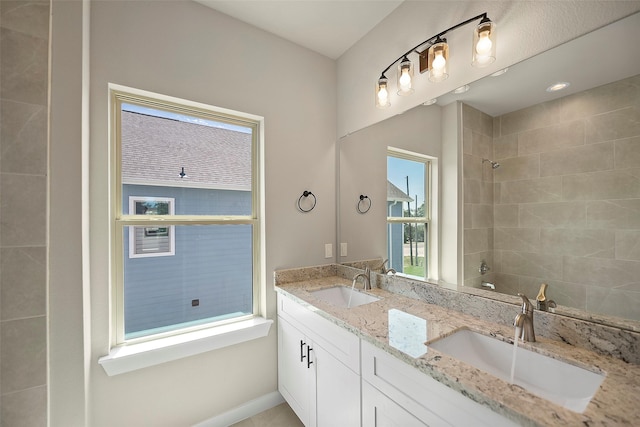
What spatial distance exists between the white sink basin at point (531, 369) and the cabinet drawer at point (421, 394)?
0.53 feet

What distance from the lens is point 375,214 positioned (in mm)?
2037

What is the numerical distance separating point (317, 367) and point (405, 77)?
1.80 metres

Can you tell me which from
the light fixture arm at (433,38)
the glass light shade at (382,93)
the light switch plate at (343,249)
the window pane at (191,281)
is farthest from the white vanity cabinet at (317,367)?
the light fixture arm at (433,38)

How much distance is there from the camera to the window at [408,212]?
163 centimetres

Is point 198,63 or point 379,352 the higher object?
point 198,63

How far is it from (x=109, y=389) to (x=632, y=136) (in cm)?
260

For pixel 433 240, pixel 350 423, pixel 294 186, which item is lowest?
pixel 350 423

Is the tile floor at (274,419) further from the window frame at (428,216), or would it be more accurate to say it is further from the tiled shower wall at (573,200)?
the tiled shower wall at (573,200)

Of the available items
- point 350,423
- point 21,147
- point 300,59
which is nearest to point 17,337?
point 21,147

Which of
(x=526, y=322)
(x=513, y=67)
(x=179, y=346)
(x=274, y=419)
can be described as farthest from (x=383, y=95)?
(x=274, y=419)

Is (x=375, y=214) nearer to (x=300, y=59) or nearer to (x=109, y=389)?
(x=300, y=59)

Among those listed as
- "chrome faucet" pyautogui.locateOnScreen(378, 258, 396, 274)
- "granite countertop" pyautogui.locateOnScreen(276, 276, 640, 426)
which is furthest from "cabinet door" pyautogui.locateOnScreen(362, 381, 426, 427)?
"chrome faucet" pyautogui.locateOnScreen(378, 258, 396, 274)

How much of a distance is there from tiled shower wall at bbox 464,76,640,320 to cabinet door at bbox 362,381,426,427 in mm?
729

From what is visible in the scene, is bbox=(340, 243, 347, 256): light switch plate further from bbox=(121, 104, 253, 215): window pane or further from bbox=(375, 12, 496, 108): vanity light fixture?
bbox=(375, 12, 496, 108): vanity light fixture
